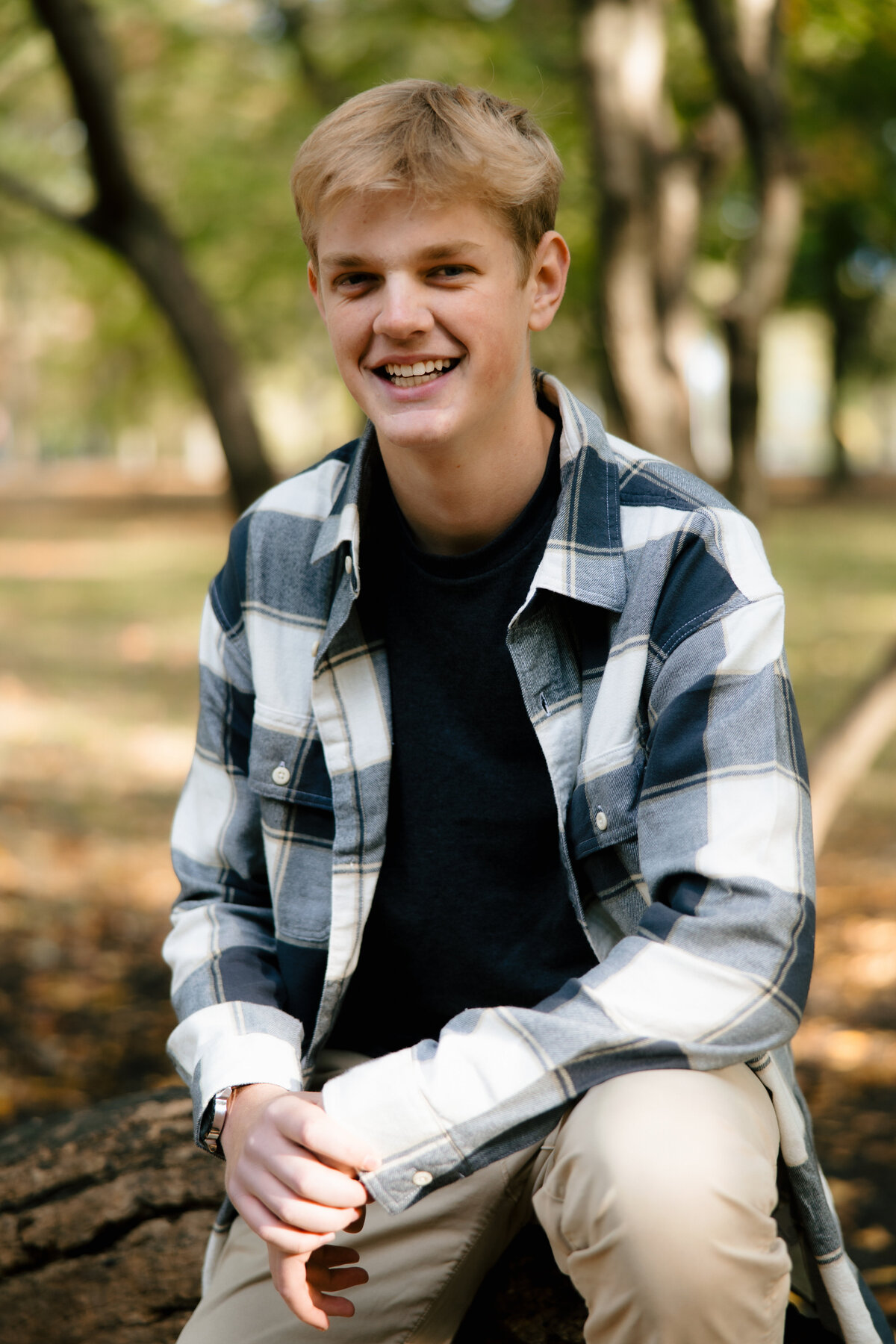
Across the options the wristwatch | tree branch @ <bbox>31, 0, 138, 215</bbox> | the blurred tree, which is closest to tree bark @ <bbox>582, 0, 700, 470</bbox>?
the blurred tree

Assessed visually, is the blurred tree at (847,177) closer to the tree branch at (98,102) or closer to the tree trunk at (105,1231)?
the tree branch at (98,102)


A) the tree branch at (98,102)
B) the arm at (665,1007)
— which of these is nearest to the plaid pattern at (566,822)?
the arm at (665,1007)

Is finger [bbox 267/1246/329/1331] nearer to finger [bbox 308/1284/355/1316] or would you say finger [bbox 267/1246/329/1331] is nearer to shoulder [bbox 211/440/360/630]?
finger [bbox 308/1284/355/1316]

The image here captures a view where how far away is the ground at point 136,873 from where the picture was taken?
13.3 feet

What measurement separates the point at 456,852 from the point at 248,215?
15.8 metres

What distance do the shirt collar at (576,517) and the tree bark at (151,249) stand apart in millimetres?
2438

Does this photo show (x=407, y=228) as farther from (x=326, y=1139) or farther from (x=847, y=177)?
(x=847, y=177)

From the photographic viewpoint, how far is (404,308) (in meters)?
1.91

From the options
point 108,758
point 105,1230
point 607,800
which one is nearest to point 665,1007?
point 607,800

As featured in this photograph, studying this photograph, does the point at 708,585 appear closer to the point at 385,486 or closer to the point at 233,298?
the point at 385,486

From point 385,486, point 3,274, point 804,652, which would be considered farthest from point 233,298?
point 385,486

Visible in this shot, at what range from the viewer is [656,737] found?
1.79 m

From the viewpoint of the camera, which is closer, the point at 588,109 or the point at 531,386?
the point at 531,386

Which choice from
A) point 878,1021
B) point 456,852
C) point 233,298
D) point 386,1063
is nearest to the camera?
point 386,1063
